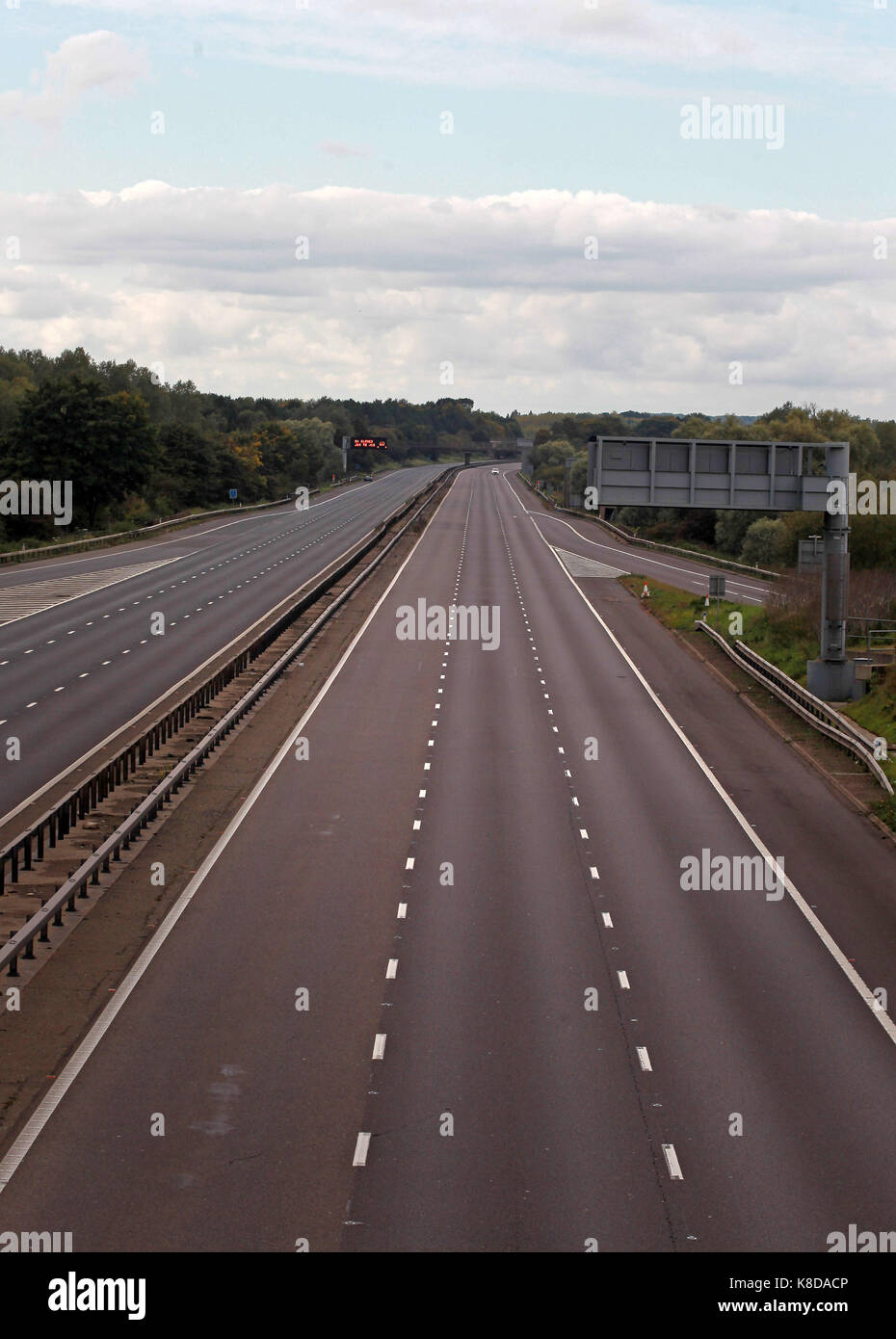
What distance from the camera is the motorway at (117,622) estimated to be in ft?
135

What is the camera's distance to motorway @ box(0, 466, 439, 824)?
41094 millimetres

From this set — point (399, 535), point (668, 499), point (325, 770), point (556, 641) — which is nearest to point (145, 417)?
point (399, 535)

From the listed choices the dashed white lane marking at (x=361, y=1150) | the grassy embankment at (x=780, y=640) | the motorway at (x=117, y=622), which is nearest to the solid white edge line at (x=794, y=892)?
the grassy embankment at (x=780, y=640)

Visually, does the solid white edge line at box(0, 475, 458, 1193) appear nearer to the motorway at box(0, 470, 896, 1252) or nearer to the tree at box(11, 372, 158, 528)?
the motorway at box(0, 470, 896, 1252)

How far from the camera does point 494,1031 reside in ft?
65.6

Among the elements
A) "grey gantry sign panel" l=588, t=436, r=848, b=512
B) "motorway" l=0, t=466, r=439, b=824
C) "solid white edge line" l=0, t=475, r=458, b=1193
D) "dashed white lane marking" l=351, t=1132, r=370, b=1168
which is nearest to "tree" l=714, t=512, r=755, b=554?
"motorway" l=0, t=466, r=439, b=824

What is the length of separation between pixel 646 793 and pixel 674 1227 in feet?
68.7

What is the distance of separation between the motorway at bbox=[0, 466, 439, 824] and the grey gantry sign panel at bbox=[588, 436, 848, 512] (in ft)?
52.3

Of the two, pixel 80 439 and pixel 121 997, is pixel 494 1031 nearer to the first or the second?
pixel 121 997

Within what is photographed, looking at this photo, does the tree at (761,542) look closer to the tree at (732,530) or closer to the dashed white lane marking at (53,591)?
the tree at (732,530)

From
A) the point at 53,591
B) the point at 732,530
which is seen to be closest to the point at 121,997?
the point at 53,591

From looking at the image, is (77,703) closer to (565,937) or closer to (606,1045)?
(565,937)

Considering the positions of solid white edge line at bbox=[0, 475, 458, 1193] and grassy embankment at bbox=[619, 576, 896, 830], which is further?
grassy embankment at bbox=[619, 576, 896, 830]

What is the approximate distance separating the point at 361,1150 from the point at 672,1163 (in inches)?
129
